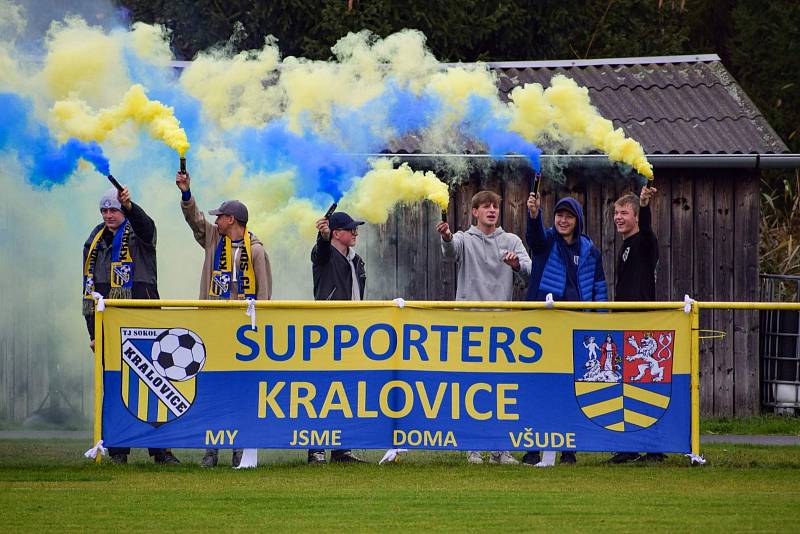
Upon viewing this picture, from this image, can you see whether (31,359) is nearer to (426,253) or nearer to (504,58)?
(426,253)

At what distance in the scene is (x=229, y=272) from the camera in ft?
39.5

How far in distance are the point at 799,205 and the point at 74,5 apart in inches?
525

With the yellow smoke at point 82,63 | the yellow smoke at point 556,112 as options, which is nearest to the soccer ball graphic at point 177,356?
the yellow smoke at point 82,63

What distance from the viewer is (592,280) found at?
39.7 ft

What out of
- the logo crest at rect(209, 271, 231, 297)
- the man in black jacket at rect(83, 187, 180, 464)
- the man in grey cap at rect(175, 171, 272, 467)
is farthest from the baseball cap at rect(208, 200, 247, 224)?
the man in black jacket at rect(83, 187, 180, 464)

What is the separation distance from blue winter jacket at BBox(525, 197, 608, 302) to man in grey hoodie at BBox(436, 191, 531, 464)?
161 millimetres

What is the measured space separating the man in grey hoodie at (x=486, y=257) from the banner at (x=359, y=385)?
105 centimetres

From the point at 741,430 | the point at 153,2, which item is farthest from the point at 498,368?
the point at 153,2

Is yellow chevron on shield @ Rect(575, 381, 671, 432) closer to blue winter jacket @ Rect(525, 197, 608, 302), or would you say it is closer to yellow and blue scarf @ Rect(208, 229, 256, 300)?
blue winter jacket @ Rect(525, 197, 608, 302)

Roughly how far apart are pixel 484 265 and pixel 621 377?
64.5 inches

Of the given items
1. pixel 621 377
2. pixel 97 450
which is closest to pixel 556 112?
pixel 621 377

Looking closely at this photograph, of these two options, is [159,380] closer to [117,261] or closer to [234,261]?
[234,261]

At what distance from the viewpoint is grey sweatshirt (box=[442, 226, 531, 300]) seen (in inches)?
482

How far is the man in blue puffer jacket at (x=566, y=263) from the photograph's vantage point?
474 inches
